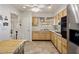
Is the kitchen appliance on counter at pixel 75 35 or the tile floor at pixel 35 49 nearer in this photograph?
the kitchen appliance on counter at pixel 75 35

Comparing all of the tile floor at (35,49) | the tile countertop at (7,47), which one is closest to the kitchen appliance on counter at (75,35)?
the tile floor at (35,49)

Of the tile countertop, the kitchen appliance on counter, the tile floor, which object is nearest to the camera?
the tile countertop

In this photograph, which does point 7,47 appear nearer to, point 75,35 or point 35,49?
point 75,35

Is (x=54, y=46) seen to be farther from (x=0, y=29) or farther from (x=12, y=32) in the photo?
(x=0, y=29)

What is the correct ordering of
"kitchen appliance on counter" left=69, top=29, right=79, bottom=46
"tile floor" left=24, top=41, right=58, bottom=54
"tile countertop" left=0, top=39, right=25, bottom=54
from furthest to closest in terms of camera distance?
"tile floor" left=24, top=41, right=58, bottom=54 < "kitchen appliance on counter" left=69, top=29, right=79, bottom=46 < "tile countertop" left=0, top=39, right=25, bottom=54

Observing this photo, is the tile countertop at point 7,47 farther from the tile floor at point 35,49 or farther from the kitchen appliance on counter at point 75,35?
the kitchen appliance on counter at point 75,35

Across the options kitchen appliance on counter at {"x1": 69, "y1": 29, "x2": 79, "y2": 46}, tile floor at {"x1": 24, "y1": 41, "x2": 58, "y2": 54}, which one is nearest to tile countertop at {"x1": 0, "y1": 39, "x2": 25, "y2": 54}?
tile floor at {"x1": 24, "y1": 41, "x2": 58, "y2": 54}

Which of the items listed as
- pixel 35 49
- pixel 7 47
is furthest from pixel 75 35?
pixel 35 49

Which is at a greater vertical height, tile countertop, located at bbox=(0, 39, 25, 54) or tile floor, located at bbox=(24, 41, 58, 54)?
tile countertop, located at bbox=(0, 39, 25, 54)

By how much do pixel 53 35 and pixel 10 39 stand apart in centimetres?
217

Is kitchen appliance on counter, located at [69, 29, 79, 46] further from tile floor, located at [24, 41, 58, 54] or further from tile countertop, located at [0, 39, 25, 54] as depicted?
tile countertop, located at [0, 39, 25, 54]

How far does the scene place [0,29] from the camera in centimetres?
204

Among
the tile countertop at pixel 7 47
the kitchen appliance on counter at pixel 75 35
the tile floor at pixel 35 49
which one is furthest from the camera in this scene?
the tile floor at pixel 35 49
